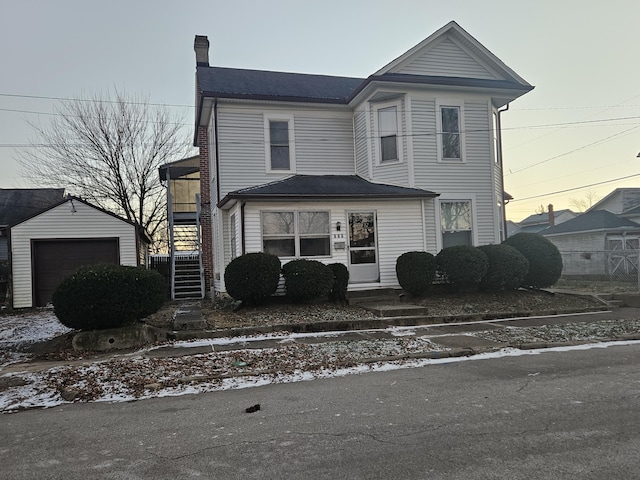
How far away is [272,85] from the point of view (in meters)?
16.5

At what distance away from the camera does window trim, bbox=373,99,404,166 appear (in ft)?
49.0

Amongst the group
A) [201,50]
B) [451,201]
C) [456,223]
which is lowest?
[456,223]

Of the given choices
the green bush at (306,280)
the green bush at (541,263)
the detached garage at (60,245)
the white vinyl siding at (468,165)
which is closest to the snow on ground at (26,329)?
the detached garage at (60,245)

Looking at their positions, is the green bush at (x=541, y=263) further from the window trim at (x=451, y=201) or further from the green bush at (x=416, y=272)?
the green bush at (x=416, y=272)

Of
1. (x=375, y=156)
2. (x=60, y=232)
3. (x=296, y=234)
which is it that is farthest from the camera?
(x=60, y=232)

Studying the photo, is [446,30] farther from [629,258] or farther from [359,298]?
[629,258]

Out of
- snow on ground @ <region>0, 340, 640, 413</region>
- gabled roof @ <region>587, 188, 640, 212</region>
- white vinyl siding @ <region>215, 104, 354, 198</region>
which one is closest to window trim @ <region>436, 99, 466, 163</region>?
white vinyl siding @ <region>215, 104, 354, 198</region>

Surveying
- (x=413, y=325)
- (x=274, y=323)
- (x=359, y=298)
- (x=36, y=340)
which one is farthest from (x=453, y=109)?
(x=36, y=340)

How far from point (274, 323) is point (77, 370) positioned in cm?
417

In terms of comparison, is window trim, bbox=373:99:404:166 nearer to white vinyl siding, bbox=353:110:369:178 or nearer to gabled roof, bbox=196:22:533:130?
white vinyl siding, bbox=353:110:369:178

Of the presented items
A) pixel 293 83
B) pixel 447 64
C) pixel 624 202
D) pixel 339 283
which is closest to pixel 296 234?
pixel 339 283

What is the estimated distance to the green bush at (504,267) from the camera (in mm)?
13078

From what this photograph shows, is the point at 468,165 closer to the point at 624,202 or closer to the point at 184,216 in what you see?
the point at 184,216

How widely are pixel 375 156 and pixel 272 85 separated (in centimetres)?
449
